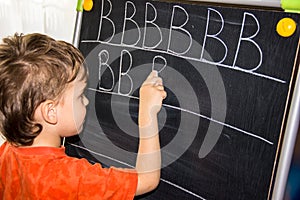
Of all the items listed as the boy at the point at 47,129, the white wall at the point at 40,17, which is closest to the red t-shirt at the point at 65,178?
the boy at the point at 47,129

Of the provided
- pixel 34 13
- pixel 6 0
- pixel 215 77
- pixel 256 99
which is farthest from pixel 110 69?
pixel 6 0

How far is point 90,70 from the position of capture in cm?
138

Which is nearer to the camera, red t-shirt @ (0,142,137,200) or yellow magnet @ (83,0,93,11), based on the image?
red t-shirt @ (0,142,137,200)

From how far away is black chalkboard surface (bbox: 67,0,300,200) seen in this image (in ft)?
3.22

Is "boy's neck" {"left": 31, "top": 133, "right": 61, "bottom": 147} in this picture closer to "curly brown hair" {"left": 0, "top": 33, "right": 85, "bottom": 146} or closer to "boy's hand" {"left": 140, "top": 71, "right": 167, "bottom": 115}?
"curly brown hair" {"left": 0, "top": 33, "right": 85, "bottom": 146}

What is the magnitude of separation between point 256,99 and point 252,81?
0.04 metres

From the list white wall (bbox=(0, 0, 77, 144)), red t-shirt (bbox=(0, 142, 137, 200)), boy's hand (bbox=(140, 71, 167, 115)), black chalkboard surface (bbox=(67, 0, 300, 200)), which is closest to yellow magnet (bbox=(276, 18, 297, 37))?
black chalkboard surface (bbox=(67, 0, 300, 200))

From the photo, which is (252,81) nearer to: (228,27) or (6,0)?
(228,27)

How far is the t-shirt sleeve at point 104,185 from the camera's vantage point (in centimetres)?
103

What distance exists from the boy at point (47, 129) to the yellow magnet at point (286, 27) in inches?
14.0

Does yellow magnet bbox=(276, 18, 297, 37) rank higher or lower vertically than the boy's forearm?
higher

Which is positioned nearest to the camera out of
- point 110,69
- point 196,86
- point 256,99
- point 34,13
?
point 256,99

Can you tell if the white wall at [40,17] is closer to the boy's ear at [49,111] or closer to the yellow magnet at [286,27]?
the boy's ear at [49,111]

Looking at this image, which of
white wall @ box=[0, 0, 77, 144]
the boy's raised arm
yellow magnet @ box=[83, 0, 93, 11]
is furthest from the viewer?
white wall @ box=[0, 0, 77, 144]
